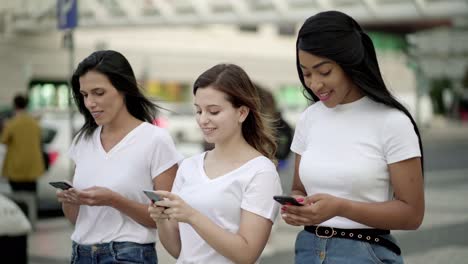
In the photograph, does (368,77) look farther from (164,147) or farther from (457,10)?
(457,10)

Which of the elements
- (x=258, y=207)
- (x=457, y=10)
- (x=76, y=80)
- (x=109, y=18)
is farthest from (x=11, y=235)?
(x=109, y=18)

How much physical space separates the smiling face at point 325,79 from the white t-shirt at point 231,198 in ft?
1.08

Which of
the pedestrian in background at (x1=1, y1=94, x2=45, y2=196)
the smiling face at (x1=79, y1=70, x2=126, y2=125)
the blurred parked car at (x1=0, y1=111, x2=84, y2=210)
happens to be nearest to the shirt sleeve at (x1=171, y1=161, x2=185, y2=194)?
the smiling face at (x1=79, y1=70, x2=126, y2=125)

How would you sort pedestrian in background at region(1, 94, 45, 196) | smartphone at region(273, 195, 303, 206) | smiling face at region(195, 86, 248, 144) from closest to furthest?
smartphone at region(273, 195, 303, 206) < smiling face at region(195, 86, 248, 144) < pedestrian in background at region(1, 94, 45, 196)

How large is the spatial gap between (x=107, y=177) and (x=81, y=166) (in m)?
0.17

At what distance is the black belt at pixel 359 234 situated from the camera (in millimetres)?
2994

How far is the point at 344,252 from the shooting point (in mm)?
2990

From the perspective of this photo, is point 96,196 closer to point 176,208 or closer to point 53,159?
point 176,208

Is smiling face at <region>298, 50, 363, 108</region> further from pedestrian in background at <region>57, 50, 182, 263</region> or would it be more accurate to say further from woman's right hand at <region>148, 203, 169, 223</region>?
pedestrian in background at <region>57, 50, 182, 263</region>

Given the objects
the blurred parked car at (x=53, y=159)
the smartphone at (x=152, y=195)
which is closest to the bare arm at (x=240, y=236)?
the smartphone at (x=152, y=195)

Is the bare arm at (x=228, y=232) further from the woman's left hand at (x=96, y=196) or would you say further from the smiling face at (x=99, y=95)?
the smiling face at (x=99, y=95)

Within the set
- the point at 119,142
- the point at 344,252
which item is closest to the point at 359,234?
the point at 344,252

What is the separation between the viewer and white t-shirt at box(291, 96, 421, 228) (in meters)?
2.97

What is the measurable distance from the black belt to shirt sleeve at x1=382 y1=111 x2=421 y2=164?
24cm
